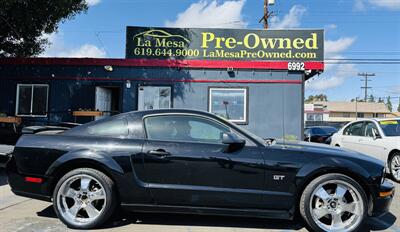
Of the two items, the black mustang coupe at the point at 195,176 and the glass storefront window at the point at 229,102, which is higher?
the glass storefront window at the point at 229,102

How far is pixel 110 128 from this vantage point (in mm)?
5066

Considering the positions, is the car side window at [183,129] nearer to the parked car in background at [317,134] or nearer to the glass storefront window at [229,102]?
the glass storefront window at [229,102]

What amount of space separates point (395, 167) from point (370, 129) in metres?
1.37

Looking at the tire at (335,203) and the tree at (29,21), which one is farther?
the tree at (29,21)

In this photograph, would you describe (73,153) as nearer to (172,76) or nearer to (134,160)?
(134,160)

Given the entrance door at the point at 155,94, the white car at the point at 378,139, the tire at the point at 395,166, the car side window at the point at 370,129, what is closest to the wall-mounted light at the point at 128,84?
the entrance door at the point at 155,94

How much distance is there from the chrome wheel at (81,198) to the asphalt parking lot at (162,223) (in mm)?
193

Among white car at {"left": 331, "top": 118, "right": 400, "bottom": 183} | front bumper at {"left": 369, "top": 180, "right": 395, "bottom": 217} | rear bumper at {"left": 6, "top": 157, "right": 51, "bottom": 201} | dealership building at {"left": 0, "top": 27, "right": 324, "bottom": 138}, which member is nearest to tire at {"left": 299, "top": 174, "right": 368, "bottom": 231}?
front bumper at {"left": 369, "top": 180, "right": 395, "bottom": 217}

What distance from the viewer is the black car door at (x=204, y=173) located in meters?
4.69

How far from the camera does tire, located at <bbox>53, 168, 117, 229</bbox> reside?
4.79 metres

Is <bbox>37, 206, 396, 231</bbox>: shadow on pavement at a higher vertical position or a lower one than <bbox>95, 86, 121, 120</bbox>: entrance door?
lower

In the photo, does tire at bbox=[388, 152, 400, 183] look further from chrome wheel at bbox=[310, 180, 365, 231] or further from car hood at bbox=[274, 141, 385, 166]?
chrome wheel at bbox=[310, 180, 365, 231]

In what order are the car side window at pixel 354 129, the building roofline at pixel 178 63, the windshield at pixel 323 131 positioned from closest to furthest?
the car side window at pixel 354 129
the building roofline at pixel 178 63
the windshield at pixel 323 131

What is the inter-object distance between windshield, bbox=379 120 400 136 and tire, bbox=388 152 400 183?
67 cm
